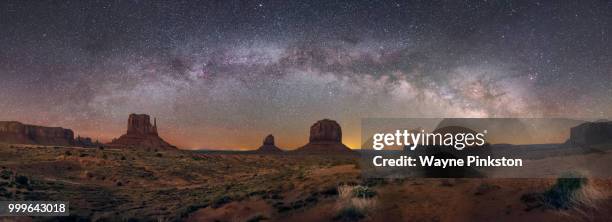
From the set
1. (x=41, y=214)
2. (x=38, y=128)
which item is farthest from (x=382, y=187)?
(x=38, y=128)

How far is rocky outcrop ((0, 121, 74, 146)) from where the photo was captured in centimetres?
14738

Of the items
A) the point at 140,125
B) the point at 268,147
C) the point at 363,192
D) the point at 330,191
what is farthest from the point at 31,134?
the point at 363,192

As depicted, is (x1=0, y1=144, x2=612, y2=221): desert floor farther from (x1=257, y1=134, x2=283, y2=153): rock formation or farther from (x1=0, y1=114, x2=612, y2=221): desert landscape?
(x1=257, y1=134, x2=283, y2=153): rock formation

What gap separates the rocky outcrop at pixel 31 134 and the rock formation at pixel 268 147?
74451 millimetres

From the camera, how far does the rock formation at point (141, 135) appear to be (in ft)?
485

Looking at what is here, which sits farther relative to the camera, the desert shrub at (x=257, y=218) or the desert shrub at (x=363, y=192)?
the desert shrub at (x=257, y=218)

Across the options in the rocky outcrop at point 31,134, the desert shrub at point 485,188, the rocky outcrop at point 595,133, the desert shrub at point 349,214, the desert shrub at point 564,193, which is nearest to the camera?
the desert shrub at point 564,193

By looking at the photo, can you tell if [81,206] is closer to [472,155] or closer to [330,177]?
[330,177]

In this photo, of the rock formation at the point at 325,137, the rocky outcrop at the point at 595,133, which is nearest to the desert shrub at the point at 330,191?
the rocky outcrop at the point at 595,133

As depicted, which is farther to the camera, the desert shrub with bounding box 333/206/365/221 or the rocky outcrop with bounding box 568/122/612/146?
the rocky outcrop with bounding box 568/122/612/146

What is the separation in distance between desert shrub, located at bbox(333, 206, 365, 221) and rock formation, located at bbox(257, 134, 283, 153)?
139351mm

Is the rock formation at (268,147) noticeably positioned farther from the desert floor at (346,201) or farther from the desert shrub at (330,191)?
the desert shrub at (330,191)

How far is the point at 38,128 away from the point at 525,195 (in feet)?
587

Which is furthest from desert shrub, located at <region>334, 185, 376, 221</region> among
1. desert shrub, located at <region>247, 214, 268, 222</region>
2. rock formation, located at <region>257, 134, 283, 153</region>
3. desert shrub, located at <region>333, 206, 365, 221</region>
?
rock formation, located at <region>257, 134, 283, 153</region>
